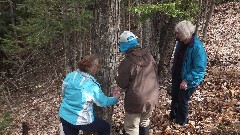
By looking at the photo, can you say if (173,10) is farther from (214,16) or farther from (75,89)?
(214,16)

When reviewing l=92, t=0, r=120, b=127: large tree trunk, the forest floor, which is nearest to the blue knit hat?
l=92, t=0, r=120, b=127: large tree trunk

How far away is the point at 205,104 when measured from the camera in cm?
701

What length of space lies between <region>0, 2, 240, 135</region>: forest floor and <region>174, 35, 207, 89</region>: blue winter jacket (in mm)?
1097

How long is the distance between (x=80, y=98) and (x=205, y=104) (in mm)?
3425

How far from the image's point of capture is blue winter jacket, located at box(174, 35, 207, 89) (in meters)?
5.31

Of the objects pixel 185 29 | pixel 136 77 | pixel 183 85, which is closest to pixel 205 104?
pixel 183 85

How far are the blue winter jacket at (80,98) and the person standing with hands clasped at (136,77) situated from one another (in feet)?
1.06

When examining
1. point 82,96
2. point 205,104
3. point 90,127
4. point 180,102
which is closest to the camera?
point 82,96

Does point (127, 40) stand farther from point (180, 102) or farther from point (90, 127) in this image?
point (180, 102)

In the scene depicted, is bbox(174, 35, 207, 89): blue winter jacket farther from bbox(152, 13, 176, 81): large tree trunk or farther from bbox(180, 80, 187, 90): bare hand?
bbox(152, 13, 176, 81): large tree trunk

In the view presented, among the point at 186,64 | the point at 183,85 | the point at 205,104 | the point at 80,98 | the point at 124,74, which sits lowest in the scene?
the point at 205,104

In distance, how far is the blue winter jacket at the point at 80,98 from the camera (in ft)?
15.3

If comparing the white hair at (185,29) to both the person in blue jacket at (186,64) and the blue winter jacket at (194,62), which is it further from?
the blue winter jacket at (194,62)

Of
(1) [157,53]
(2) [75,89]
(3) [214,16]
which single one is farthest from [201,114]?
(3) [214,16]
